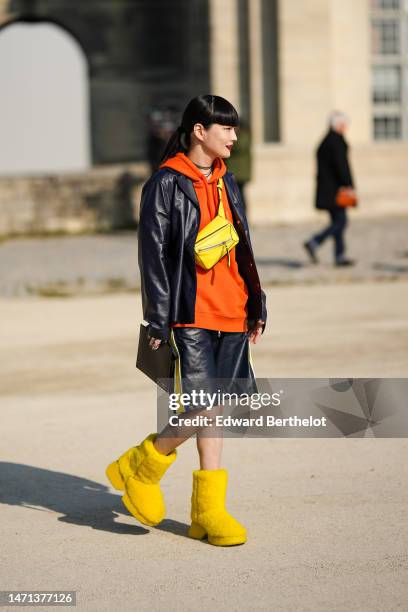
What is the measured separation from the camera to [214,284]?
15.8ft

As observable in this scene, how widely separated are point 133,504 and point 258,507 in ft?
1.93

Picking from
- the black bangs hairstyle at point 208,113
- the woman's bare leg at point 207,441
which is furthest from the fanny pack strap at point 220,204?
the woman's bare leg at point 207,441

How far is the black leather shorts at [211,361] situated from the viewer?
15.6 feet

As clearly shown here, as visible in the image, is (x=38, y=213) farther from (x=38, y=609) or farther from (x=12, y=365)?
(x=38, y=609)

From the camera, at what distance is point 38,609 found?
4098 mm

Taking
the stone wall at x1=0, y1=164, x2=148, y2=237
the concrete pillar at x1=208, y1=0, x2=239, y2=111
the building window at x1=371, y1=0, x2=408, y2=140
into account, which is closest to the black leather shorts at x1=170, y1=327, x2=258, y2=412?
the stone wall at x1=0, y1=164, x2=148, y2=237

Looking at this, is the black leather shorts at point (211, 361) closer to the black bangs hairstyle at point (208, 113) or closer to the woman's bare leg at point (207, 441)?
the woman's bare leg at point (207, 441)

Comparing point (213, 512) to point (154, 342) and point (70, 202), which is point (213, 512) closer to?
point (154, 342)

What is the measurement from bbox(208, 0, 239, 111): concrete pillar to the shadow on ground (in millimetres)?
16539

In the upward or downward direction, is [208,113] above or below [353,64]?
below

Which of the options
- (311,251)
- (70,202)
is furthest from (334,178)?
(70,202)

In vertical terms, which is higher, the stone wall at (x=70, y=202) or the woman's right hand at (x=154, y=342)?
the woman's right hand at (x=154, y=342)

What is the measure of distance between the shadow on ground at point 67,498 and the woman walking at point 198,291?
0.70 feet

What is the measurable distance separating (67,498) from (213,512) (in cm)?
92
